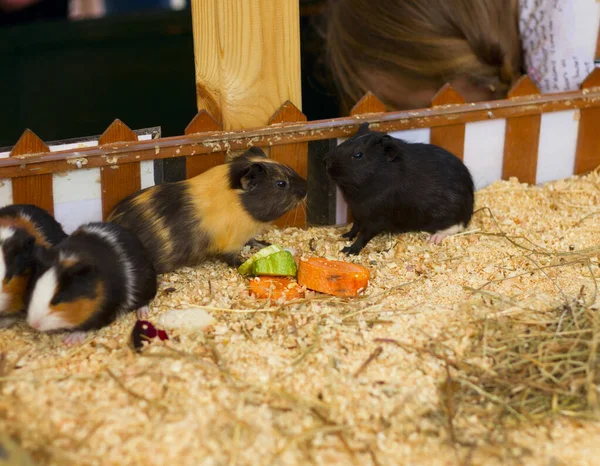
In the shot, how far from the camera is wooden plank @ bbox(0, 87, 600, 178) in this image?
9.88 feet

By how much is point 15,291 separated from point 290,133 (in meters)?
1.41

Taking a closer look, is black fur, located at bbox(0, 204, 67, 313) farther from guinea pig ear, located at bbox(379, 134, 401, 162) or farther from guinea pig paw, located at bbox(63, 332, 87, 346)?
guinea pig ear, located at bbox(379, 134, 401, 162)

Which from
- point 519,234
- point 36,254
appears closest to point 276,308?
point 36,254

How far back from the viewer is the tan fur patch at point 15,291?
8.43ft

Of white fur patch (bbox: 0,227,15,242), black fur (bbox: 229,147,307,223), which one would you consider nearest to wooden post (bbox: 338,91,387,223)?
black fur (bbox: 229,147,307,223)

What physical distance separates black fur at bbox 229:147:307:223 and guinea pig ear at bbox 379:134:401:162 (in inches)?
15.4

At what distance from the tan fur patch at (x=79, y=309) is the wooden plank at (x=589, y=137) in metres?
2.81

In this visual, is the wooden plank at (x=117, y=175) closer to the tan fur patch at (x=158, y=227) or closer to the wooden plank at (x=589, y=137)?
the tan fur patch at (x=158, y=227)

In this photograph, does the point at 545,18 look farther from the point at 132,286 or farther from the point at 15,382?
the point at 15,382

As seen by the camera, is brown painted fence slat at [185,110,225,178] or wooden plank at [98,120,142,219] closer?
wooden plank at [98,120,142,219]

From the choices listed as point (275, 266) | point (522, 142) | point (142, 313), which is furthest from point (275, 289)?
point (522, 142)

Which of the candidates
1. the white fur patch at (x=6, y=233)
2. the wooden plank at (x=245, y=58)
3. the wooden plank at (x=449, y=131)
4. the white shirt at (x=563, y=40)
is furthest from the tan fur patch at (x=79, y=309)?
the white shirt at (x=563, y=40)

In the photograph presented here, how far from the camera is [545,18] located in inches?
158

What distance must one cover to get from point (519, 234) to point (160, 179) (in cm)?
169
